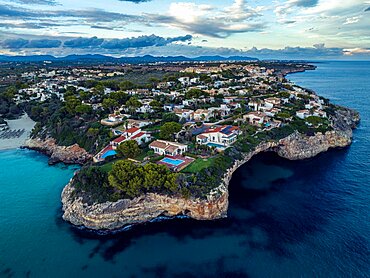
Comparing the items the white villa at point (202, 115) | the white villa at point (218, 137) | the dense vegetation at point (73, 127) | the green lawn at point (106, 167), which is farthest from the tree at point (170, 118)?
the green lawn at point (106, 167)

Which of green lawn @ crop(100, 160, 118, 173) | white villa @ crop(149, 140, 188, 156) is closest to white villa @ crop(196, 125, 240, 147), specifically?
white villa @ crop(149, 140, 188, 156)

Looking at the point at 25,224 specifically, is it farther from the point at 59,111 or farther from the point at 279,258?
the point at 59,111

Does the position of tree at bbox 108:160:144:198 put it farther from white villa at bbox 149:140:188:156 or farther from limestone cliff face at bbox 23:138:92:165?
limestone cliff face at bbox 23:138:92:165

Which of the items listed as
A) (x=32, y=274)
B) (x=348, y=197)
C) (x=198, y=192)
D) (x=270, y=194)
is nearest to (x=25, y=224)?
(x=32, y=274)

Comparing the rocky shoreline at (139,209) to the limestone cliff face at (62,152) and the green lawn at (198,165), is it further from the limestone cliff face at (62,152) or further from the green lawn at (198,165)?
the limestone cliff face at (62,152)

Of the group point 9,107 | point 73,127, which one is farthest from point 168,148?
point 9,107

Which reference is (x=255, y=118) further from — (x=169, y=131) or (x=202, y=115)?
(x=169, y=131)
